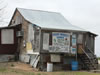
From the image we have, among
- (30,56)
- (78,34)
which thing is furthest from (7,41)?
(78,34)

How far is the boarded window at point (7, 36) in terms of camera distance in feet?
67.4

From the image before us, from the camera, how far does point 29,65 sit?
18.2 meters

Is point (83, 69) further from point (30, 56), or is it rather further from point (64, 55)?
point (30, 56)

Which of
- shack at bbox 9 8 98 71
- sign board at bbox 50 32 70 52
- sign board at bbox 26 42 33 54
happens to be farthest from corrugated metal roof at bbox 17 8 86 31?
sign board at bbox 50 32 70 52

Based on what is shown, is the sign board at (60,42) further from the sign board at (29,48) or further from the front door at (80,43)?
the sign board at (29,48)

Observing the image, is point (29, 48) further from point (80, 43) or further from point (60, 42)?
point (80, 43)

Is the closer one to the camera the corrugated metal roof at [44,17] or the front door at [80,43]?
the front door at [80,43]

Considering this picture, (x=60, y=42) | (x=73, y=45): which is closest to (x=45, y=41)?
(x=60, y=42)


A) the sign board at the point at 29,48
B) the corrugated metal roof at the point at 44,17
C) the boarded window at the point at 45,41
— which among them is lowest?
the sign board at the point at 29,48

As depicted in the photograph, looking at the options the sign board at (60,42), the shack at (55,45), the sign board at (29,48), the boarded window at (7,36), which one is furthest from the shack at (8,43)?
the sign board at (60,42)

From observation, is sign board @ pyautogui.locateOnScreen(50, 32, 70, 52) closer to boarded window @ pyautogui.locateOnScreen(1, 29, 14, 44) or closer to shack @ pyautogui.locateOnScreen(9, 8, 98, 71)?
shack @ pyautogui.locateOnScreen(9, 8, 98, 71)

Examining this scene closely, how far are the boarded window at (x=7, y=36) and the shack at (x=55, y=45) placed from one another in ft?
4.26

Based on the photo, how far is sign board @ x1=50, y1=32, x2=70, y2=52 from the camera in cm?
1681

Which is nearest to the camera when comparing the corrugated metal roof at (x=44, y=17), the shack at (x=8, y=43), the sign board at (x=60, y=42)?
the sign board at (x=60, y=42)
